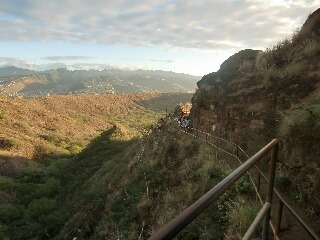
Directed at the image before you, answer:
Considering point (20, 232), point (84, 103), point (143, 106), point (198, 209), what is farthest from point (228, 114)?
point (143, 106)

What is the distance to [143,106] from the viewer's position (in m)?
129

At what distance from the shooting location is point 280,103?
13.0 m

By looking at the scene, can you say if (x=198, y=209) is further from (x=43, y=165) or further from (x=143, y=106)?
(x=143, y=106)

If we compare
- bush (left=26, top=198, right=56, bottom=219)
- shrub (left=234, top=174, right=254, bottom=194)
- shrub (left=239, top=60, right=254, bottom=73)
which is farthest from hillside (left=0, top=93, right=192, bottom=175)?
shrub (left=234, top=174, right=254, bottom=194)

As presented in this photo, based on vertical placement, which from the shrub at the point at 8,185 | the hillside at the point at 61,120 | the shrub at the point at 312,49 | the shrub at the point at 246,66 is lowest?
the shrub at the point at 8,185

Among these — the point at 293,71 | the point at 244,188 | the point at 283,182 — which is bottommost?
the point at 244,188

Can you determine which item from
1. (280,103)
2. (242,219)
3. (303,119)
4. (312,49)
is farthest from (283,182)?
(312,49)

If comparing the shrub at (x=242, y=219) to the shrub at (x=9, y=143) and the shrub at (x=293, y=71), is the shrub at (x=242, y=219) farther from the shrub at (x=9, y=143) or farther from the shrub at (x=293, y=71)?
the shrub at (x=9, y=143)

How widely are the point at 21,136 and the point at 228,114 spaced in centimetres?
5051

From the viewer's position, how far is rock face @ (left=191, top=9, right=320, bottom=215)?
874 centimetres

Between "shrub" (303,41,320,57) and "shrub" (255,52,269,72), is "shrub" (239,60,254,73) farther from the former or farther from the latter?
"shrub" (303,41,320,57)

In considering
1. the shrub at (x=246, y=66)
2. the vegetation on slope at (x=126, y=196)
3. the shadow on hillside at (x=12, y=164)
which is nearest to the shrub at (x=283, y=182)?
the vegetation on slope at (x=126, y=196)

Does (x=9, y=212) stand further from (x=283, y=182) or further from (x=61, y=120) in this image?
(x=61, y=120)

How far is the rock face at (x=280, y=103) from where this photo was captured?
28.7 ft
